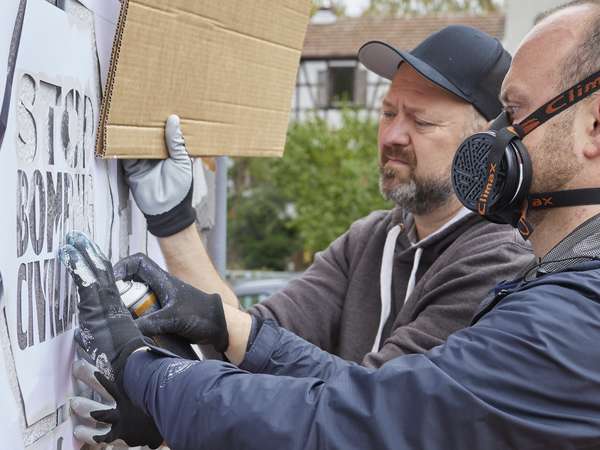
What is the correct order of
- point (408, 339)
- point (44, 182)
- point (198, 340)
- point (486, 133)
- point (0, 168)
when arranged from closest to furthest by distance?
point (0, 168) → point (44, 182) → point (486, 133) → point (198, 340) → point (408, 339)

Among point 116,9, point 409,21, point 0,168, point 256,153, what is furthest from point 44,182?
point 409,21

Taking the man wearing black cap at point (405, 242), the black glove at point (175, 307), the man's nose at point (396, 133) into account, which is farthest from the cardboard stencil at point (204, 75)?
the man's nose at point (396, 133)

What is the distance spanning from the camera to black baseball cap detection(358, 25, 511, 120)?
252 cm

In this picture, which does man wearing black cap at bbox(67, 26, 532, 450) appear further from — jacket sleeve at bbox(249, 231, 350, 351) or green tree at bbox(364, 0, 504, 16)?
green tree at bbox(364, 0, 504, 16)

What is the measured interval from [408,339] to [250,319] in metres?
0.44

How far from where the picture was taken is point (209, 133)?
205 centimetres

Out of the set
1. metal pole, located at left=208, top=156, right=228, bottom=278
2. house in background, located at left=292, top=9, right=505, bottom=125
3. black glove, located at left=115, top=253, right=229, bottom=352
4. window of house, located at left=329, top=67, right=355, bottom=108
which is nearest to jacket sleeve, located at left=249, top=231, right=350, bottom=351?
metal pole, located at left=208, top=156, right=228, bottom=278

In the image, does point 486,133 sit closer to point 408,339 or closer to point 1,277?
point 408,339

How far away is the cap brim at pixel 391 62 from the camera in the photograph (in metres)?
2.49

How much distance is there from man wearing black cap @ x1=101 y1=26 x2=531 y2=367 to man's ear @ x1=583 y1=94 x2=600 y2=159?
2.08 ft

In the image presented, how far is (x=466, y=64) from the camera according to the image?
99.7 inches

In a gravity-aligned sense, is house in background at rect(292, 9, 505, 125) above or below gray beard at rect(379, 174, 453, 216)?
above

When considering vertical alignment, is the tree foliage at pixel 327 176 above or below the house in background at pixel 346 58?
below

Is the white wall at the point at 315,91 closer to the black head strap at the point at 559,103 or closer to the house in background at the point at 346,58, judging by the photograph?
the house in background at the point at 346,58
